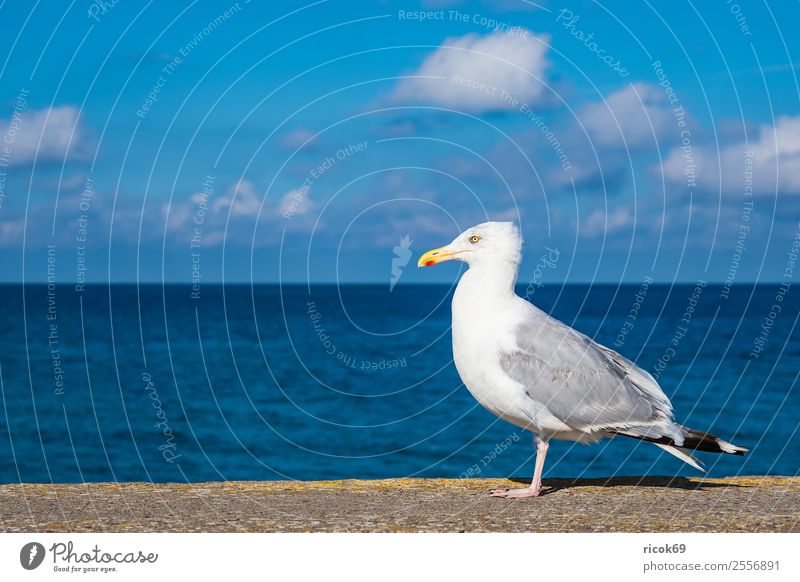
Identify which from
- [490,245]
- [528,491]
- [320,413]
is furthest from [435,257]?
[320,413]

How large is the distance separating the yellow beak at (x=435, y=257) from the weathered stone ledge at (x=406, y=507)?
2.14 m

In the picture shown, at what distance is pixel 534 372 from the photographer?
28.7 feet

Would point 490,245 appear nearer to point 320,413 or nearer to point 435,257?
point 435,257

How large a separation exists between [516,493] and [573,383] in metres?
1.33

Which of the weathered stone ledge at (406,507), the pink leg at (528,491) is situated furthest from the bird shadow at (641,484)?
the pink leg at (528,491)

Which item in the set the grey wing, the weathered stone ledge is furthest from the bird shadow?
the grey wing

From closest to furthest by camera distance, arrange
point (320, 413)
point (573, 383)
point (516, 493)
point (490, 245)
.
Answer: point (516, 493)
point (573, 383)
point (490, 245)
point (320, 413)

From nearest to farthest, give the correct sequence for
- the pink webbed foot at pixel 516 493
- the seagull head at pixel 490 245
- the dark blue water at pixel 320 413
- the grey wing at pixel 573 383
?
1. the pink webbed foot at pixel 516 493
2. the grey wing at pixel 573 383
3. the seagull head at pixel 490 245
4. the dark blue water at pixel 320 413

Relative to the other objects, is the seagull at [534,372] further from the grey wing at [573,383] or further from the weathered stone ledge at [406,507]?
the weathered stone ledge at [406,507]

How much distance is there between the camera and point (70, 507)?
24.3 feet

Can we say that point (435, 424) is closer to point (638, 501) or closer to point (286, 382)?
point (286, 382)

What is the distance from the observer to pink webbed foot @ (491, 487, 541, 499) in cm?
809

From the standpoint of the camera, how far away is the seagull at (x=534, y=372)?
8.71 m
